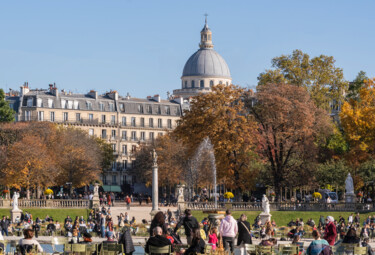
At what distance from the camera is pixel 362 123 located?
207ft

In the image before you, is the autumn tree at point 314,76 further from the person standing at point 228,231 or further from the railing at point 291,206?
the person standing at point 228,231

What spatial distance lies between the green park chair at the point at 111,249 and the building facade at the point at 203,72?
12601 centimetres

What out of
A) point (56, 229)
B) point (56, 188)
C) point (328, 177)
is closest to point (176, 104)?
point (56, 188)

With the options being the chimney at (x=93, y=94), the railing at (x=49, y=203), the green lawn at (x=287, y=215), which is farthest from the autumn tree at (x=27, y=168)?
the chimney at (x=93, y=94)

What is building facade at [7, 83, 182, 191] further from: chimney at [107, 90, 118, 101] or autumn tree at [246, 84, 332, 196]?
autumn tree at [246, 84, 332, 196]

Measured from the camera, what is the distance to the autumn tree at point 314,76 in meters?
70.9

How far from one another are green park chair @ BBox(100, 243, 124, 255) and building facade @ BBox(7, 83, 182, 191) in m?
84.3

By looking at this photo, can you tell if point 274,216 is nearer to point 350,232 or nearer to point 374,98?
point 374,98

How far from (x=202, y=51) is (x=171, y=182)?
62468mm

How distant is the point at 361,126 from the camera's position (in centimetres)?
6322

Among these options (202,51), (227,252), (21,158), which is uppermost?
(202,51)

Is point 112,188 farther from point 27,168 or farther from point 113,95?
point 27,168

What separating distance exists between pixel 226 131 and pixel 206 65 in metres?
89.5

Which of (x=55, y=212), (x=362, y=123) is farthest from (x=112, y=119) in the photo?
(x=362, y=123)
